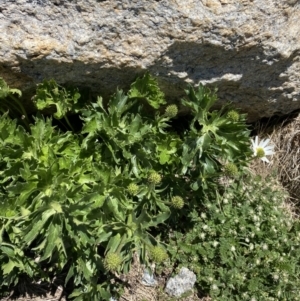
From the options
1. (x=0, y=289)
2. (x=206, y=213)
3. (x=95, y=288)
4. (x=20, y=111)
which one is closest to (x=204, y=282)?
(x=206, y=213)

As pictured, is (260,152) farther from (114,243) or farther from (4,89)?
(4,89)

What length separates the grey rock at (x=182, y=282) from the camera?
3100 mm

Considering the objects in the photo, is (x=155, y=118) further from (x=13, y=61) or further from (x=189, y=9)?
(x=13, y=61)

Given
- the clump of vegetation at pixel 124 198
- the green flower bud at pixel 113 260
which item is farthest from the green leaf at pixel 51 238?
the green flower bud at pixel 113 260

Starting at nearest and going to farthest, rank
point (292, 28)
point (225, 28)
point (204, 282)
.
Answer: point (225, 28), point (292, 28), point (204, 282)

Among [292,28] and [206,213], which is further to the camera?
[206,213]

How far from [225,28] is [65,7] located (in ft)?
2.70

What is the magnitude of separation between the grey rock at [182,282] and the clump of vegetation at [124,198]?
0.16 ft

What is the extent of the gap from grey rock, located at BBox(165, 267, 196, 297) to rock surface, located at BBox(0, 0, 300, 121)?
113 cm

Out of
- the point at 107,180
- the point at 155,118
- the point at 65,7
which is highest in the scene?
the point at 65,7

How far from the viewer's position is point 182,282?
3.10 meters

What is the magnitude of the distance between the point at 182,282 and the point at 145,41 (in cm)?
151

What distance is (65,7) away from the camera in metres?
2.39

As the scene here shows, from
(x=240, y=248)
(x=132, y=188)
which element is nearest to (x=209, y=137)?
(x=132, y=188)
